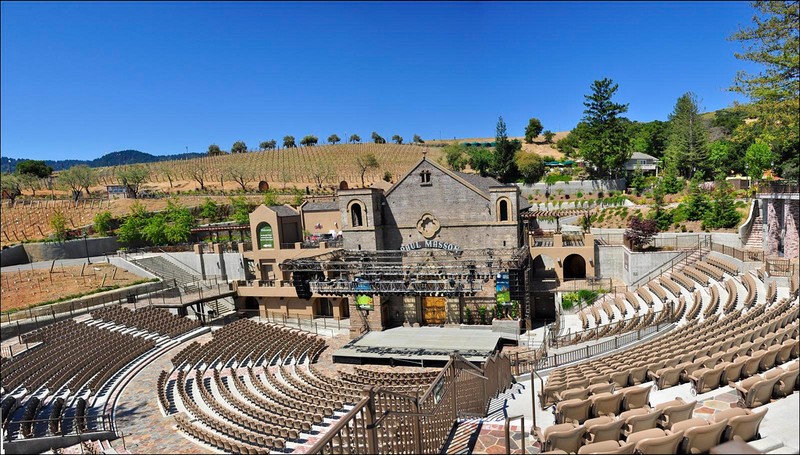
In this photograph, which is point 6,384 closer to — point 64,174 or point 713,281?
point 713,281

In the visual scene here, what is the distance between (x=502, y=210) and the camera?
99.9ft

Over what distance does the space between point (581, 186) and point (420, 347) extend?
134 feet

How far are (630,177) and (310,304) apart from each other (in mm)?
49051

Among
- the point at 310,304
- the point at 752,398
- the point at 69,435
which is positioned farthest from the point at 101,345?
the point at 752,398

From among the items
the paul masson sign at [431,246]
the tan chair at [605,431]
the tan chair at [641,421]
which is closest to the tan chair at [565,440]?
the tan chair at [605,431]

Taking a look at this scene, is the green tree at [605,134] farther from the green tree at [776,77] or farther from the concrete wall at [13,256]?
the concrete wall at [13,256]

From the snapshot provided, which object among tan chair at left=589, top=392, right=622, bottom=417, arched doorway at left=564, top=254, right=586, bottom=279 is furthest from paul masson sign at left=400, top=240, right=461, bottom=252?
tan chair at left=589, top=392, right=622, bottom=417

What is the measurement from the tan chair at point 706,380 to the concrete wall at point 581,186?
4933 centimetres

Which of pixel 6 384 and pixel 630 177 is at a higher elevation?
pixel 630 177

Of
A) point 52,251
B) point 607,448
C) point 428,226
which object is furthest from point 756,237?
point 52,251

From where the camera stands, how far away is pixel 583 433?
723cm

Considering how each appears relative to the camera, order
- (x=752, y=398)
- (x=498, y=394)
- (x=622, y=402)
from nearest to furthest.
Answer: (x=752, y=398)
(x=622, y=402)
(x=498, y=394)

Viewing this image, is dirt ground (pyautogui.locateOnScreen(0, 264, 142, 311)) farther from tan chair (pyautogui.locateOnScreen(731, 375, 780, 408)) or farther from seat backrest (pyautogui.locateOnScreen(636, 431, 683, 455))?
tan chair (pyautogui.locateOnScreen(731, 375, 780, 408))

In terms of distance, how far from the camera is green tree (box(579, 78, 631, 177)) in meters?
55.2
